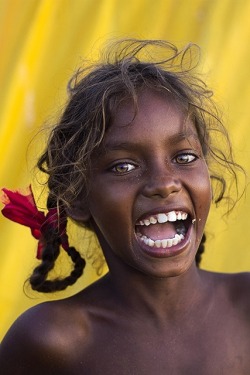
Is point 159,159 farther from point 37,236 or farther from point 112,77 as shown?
point 37,236

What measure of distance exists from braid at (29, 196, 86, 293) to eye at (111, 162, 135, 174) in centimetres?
27

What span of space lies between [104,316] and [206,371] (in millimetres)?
250

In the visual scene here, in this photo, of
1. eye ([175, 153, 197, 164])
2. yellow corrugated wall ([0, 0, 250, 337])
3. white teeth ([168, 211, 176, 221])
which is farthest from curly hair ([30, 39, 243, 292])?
yellow corrugated wall ([0, 0, 250, 337])

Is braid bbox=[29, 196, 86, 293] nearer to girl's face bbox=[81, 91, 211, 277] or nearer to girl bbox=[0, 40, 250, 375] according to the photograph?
girl bbox=[0, 40, 250, 375]

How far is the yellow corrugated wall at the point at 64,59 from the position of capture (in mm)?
2514

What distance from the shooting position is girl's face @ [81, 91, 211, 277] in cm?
168

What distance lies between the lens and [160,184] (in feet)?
5.46

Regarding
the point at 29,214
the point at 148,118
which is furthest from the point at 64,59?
the point at 148,118

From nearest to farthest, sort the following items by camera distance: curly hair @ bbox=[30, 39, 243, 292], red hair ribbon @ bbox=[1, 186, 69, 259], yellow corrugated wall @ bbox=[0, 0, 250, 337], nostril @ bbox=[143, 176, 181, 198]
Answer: nostril @ bbox=[143, 176, 181, 198]
curly hair @ bbox=[30, 39, 243, 292]
red hair ribbon @ bbox=[1, 186, 69, 259]
yellow corrugated wall @ bbox=[0, 0, 250, 337]

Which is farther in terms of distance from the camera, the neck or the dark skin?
the neck

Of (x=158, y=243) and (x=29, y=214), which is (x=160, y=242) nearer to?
(x=158, y=243)

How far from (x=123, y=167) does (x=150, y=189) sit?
9cm

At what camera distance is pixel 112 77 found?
1838 millimetres

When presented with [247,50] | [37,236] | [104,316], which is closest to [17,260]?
[37,236]
